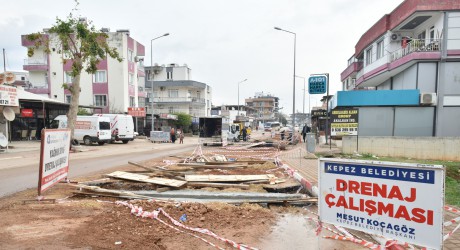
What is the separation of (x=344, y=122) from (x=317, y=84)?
9.07 feet

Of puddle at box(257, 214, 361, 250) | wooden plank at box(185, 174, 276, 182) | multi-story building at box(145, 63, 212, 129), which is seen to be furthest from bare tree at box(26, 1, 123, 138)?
multi-story building at box(145, 63, 212, 129)

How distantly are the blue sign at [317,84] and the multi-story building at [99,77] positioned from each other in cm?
3093

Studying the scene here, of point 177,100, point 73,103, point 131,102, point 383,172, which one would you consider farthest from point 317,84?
point 177,100

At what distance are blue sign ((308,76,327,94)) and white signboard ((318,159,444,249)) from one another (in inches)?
543

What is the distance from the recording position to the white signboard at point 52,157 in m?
6.55

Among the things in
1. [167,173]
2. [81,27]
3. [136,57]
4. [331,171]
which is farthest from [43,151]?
[136,57]

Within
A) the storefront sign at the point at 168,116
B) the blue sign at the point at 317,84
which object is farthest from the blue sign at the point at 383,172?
the storefront sign at the point at 168,116

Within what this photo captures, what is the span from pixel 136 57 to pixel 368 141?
36712mm

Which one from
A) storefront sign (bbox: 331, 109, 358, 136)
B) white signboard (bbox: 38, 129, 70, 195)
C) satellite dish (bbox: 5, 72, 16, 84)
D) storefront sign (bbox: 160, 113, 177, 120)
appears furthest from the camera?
storefront sign (bbox: 160, 113, 177, 120)

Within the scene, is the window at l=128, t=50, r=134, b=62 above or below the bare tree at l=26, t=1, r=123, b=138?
above

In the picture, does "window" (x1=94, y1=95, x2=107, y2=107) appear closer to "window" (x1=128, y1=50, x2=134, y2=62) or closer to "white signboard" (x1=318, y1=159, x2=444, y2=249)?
"window" (x1=128, y1=50, x2=134, y2=62)

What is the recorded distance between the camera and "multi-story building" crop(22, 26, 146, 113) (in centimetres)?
4162

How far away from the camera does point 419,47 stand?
21.5 metres

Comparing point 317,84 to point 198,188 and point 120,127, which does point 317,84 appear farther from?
point 120,127
